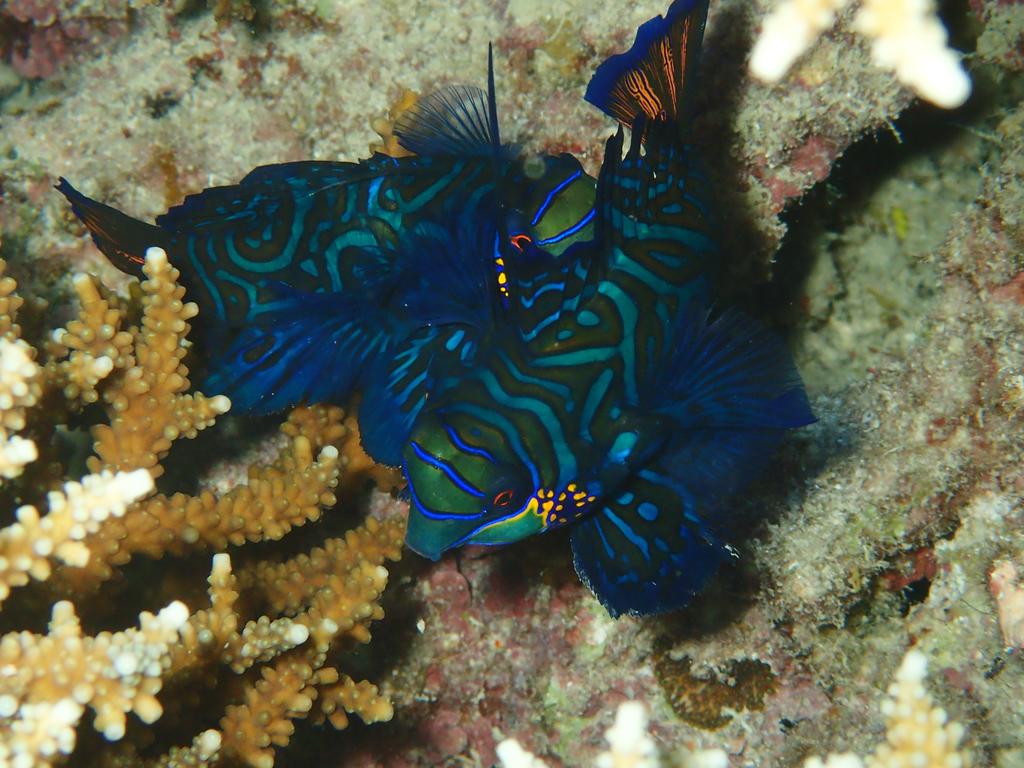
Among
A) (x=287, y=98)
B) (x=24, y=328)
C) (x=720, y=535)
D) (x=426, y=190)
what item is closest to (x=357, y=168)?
(x=426, y=190)

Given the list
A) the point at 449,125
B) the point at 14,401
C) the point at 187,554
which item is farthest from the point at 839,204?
the point at 14,401

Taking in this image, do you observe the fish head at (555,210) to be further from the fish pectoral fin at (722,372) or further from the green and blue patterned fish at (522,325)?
the fish pectoral fin at (722,372)

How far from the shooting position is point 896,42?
70.7 inches

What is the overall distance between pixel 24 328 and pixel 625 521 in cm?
289

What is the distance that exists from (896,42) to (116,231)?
313 cm

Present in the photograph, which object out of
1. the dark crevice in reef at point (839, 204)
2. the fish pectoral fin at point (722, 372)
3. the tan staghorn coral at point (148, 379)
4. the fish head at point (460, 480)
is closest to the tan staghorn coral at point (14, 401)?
the tan staghorn coral at point (148, 379)

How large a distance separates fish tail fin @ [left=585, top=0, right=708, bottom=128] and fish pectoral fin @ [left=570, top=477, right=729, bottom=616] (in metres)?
1.62

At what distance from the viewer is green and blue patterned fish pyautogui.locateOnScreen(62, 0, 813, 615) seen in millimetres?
2770

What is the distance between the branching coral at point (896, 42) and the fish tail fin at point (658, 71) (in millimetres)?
1461

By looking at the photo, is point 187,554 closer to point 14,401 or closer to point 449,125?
point 14,401

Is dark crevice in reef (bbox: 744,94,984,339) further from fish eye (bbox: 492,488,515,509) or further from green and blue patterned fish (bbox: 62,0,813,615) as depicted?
fish eye (bbox: 492,488,515,509)

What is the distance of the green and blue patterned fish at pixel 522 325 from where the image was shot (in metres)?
2.77

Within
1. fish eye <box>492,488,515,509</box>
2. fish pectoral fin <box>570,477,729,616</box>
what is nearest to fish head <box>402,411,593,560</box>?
fish eye <box>492,488,515,509</box>

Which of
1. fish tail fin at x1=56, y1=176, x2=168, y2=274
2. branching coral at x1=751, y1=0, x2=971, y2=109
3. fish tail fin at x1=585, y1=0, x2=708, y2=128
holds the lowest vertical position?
fish tail fin at x1=56, y1=176, x2=168, y2=274
